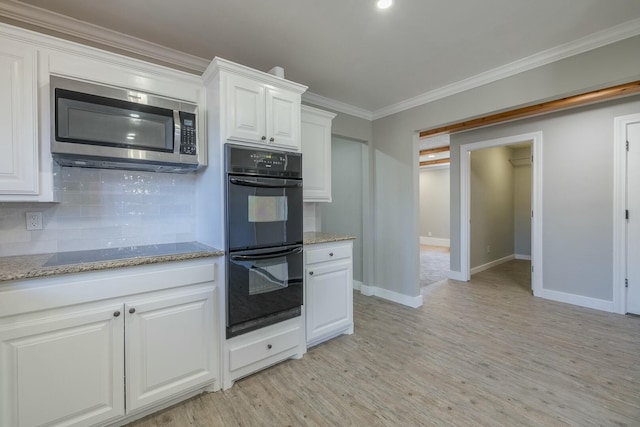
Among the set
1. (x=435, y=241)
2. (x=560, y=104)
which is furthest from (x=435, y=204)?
(x=560, y=104)

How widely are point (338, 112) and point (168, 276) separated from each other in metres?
2.72

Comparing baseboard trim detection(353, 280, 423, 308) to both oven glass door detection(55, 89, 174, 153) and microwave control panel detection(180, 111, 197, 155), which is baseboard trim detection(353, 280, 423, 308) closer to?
microwave control panel detection(180, 111, 197, 155)

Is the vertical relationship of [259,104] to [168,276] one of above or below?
above

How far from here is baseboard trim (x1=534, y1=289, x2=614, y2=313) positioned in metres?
3.27

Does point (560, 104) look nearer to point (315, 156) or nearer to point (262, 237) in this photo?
point (315, 156)

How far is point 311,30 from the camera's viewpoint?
80.0 inches

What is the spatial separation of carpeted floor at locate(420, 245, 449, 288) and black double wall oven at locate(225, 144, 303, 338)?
9.88 ft

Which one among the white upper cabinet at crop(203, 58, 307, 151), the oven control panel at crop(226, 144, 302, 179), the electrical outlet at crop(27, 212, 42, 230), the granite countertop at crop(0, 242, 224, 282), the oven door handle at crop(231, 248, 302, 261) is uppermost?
the white upper cabinet at crop(203, 58, 307, 151)

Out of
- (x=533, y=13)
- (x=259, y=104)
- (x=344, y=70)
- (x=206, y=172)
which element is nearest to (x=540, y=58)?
(x=533, y=13)

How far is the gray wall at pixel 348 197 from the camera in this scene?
409 centimetres

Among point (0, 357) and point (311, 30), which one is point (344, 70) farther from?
point (0, 357)

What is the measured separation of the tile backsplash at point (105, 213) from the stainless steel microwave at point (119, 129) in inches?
5.8

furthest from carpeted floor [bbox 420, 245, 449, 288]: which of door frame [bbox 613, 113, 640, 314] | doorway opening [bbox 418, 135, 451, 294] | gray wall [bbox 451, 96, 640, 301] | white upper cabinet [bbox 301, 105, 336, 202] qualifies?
white upper cabinet [bbox 301, 105, 336, 202]

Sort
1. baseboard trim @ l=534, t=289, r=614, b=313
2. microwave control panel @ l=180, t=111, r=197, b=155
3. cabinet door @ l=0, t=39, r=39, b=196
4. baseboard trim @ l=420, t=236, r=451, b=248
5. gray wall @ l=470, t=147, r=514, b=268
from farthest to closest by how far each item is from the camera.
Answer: baseboard trim @ l=420, t=236, r=451, b=248
gray wall @ l=470, t=147, r=514, b=268
baseboard trim @ l=534, t=289, r=614, b=313
microwave control panel @ l=180, t=111, r=197, b=155
cabinet door @ l=0, t=39, r=39, b=196
